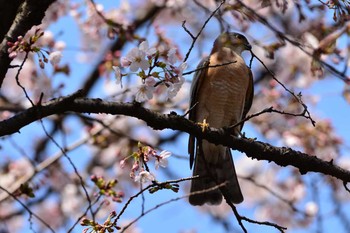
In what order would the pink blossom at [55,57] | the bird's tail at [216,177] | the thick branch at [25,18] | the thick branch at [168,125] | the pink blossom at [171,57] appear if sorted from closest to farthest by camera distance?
the thick branch at [168,125] < the pink blossom at [171,57] < the thick branch at [25,18] < the pink blossom at [55,57] < the bird's tail at [216,177]

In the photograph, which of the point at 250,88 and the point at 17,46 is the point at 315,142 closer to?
the point at 250,88

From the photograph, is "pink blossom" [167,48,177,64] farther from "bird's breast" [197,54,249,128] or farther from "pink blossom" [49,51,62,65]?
"bird's breast" [197,54,249,128]

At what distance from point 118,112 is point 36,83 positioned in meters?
2.29

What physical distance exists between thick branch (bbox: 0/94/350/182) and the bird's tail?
85cm

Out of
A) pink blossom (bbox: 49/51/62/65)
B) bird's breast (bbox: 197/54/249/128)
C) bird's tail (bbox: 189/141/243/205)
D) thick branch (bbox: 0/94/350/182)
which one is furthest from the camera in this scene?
bird's breast (bbox: 197/54/249/128)

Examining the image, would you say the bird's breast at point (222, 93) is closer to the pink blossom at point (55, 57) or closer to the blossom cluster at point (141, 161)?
the pink blossom at point (55, 57)

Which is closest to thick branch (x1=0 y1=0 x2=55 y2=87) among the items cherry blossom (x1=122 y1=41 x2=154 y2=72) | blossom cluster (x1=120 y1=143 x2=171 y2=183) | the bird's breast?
cherry blossom (x1=122 y1=41 x2=154 y2=72)

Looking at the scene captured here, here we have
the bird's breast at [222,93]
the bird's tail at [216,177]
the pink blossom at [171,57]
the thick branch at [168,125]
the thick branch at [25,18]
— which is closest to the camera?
the thick branch at [168,125]

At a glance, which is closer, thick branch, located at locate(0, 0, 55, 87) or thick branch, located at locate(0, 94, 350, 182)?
thick branch, located at locate(0, 94, 350, 182)

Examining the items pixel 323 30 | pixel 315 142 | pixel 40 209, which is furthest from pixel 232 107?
pixel 40 209

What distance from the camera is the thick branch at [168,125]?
272 centimetres

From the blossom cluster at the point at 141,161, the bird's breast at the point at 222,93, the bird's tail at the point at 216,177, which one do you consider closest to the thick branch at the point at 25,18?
the blossom cluster at the point at 141,161

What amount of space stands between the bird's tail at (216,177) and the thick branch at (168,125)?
2.78ft

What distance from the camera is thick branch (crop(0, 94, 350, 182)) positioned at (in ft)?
8.92
